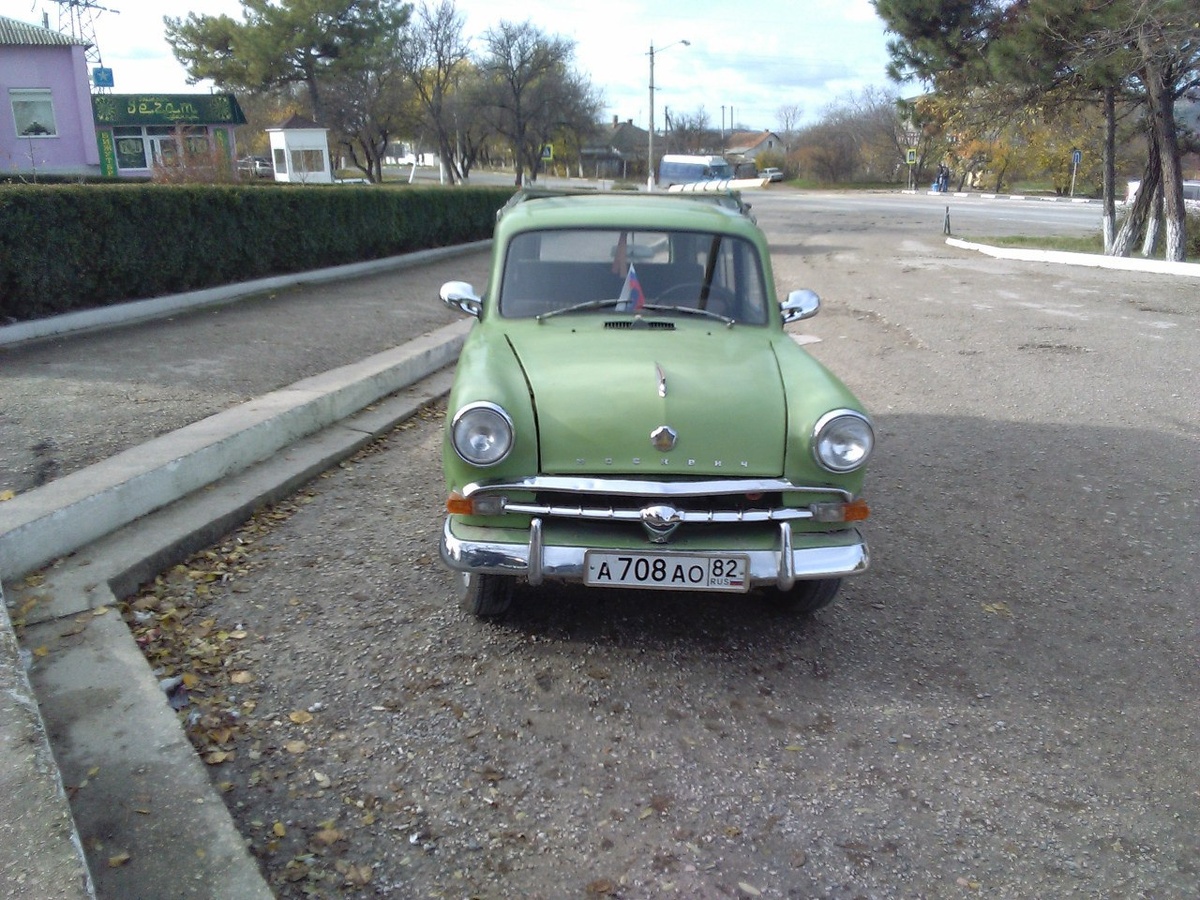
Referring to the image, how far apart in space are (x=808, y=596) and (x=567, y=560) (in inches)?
44.4

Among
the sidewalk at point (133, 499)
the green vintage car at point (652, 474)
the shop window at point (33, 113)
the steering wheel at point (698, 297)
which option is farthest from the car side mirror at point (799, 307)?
the shop window at point (33, 113)

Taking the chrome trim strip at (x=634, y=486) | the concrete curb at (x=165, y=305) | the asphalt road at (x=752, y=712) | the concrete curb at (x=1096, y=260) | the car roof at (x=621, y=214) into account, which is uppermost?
Answer: the car roof at (x=621, y=214)

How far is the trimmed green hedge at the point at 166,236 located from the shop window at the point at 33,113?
20744 millimetres

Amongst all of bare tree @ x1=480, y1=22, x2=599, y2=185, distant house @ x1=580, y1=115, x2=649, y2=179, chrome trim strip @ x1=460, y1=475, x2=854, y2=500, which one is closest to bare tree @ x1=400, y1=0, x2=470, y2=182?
bare tree @ x1=480, y1=22, x2=599, y2=185

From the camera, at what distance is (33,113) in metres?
31.6

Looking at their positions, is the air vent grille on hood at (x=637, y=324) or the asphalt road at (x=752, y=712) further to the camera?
the air vent grille on hood at (x=637, y=324)

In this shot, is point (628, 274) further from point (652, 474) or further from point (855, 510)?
point (855, 510)

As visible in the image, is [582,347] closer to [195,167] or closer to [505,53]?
[195,167]

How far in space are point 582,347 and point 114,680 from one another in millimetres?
2253

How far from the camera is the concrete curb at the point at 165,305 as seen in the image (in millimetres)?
9109

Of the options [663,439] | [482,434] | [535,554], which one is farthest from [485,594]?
[663,439]

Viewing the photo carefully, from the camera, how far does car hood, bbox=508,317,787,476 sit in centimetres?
360

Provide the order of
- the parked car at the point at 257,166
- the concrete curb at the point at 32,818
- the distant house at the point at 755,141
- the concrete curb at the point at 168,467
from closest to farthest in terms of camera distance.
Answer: the concrete curb at the point at 32,818 < the concrete curb at the point at 168,467 < the parked car at the point at 257,166 < the distant house at the point at 755,141

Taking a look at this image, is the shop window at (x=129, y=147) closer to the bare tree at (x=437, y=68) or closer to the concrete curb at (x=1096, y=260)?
the bare tree at (x=437, y=68)
